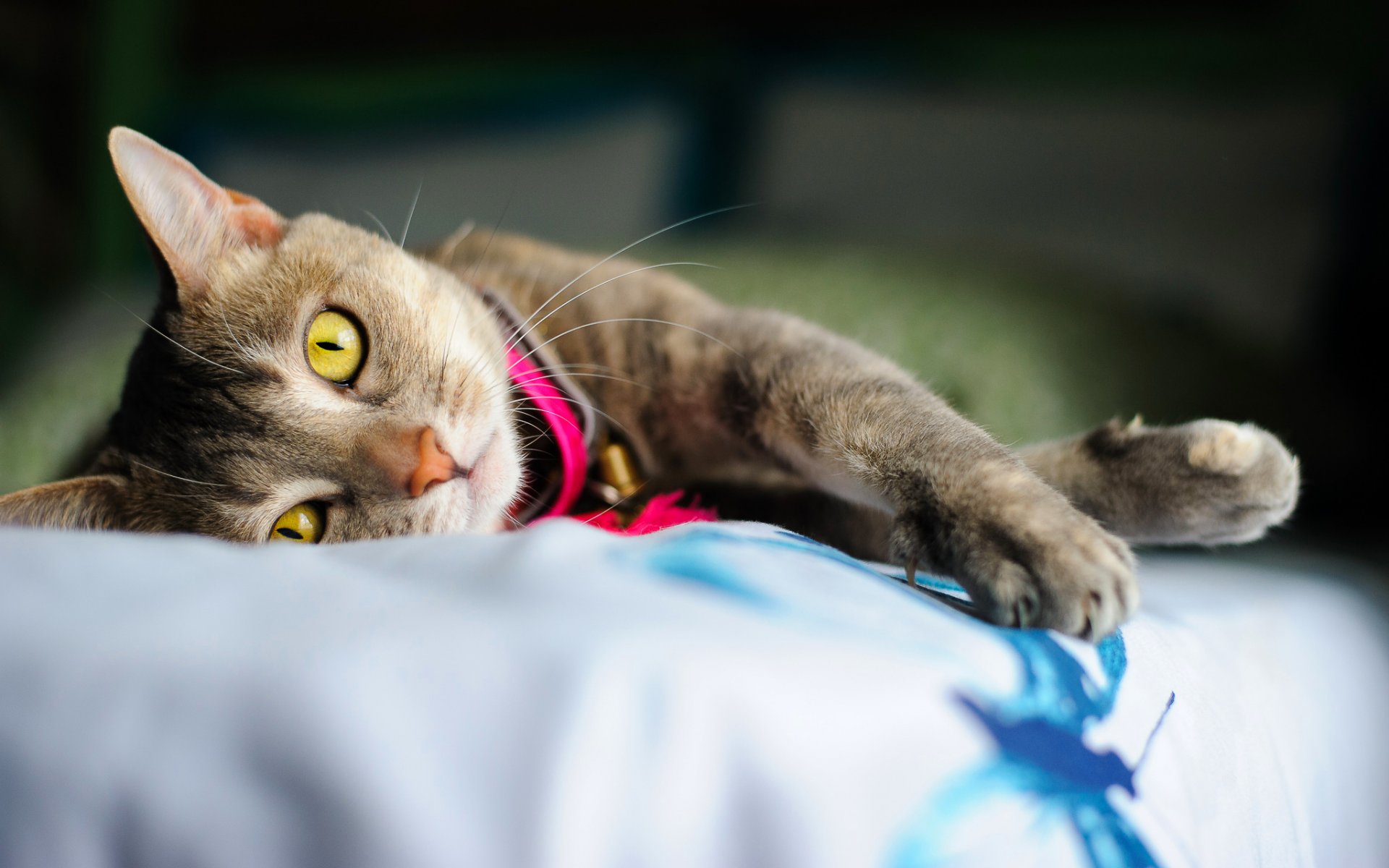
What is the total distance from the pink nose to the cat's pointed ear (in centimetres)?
31

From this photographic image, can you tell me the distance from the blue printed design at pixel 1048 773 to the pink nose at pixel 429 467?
0.50 m

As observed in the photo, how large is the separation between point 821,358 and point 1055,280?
0.83 metres

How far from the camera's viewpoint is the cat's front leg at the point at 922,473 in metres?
0.55

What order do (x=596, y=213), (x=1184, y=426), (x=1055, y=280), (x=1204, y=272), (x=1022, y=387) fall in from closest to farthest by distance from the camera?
(x=1184, y=426) → (x=1022, y=387) → (x=1055, y=280) → (x=1204, y=272) → (x=596, y=213)

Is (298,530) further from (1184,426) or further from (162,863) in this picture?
(1184,426)

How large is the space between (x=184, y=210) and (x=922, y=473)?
29.7 inches

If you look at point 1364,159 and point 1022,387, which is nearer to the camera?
point 1022,387

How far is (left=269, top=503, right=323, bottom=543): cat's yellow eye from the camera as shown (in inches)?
30.7

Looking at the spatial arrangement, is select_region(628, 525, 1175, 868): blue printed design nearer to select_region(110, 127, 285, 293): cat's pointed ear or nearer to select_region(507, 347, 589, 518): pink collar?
select_region(507, 347, 589, 518): pink collar

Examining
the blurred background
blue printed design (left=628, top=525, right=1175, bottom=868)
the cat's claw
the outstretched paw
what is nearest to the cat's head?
the blurred background

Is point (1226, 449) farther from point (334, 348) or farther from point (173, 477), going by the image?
point (173, 477)

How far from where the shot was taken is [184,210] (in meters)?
0.84

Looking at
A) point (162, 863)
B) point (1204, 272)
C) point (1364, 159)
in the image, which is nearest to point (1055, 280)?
point (1204, 272)

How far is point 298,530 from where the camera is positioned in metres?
0.78
